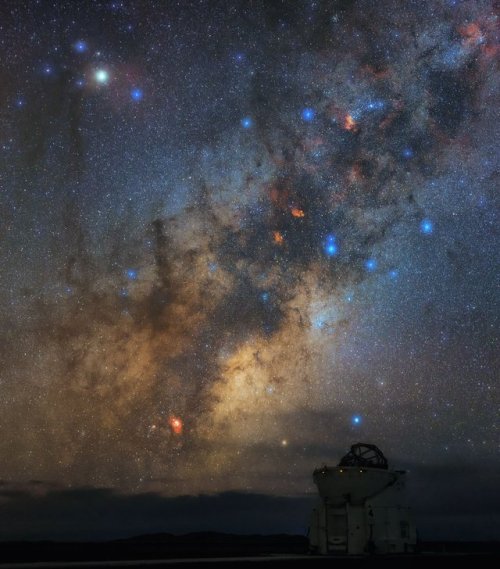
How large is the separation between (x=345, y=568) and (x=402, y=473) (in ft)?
54.2

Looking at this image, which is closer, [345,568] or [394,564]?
[345,568]

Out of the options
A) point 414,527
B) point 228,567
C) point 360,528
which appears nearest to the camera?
point 228,567

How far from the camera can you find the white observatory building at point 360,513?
3769 cm

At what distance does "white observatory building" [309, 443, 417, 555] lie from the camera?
3769 cm

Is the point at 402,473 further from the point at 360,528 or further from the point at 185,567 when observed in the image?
the point at 185,567

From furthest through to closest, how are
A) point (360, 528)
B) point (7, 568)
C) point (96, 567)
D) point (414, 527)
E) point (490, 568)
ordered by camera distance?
point (414, 527) < point (360, 528) < point (490, 568) < point (96, 567) < point (7, 568)

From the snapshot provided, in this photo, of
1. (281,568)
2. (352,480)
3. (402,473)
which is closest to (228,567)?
(281,568)

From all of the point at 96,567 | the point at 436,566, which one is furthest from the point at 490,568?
the point at 96,567

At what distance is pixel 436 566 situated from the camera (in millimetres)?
29844

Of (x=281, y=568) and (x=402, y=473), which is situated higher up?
(x=402, y=473)

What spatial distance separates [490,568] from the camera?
2922cm

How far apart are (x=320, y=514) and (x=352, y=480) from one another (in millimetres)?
3211

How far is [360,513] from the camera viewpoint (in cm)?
3828

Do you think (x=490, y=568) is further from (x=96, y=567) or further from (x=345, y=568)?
(x=96, y=567)
